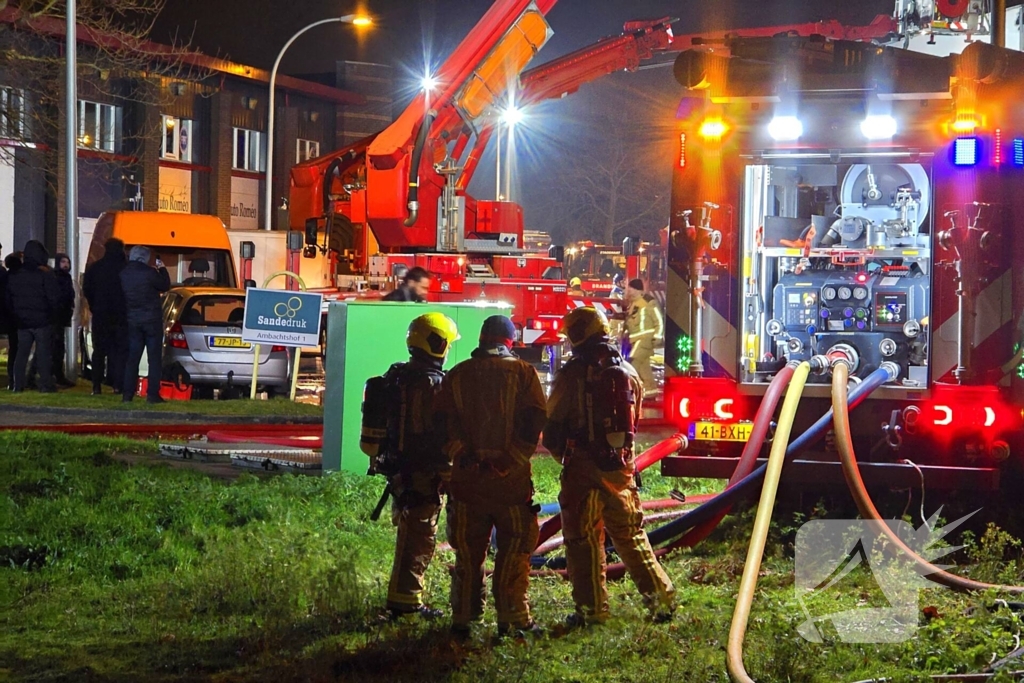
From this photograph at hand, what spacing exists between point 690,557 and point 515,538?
228cm

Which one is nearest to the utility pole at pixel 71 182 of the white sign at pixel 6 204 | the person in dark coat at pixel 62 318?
the person in dark coat at pixel 62 318

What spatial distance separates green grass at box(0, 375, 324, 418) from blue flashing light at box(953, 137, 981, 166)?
8.48 meters

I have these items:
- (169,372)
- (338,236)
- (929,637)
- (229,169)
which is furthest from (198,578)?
(229,169)

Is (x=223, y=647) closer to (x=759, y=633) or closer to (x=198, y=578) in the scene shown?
(x=198, y=578)

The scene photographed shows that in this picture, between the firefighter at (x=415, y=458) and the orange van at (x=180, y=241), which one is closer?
the firefighter at (x=415, y=458)

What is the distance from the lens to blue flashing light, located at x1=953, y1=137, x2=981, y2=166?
26.1ft

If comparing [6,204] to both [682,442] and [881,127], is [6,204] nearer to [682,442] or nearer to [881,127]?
[682,442]

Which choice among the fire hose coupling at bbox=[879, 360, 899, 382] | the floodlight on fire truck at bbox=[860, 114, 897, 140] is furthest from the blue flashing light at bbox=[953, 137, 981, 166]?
the fire hose coupling at bbox=[879, 360, 899, 382]

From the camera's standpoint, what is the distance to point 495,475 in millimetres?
6562

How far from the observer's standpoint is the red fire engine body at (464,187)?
17.7 metres

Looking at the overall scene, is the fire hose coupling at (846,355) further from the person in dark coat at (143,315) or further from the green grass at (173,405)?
the person in dark coat at (143,315)

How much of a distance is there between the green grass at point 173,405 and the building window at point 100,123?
2528 centimetres

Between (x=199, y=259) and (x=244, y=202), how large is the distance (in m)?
27.2

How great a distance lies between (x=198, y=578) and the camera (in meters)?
7.51
